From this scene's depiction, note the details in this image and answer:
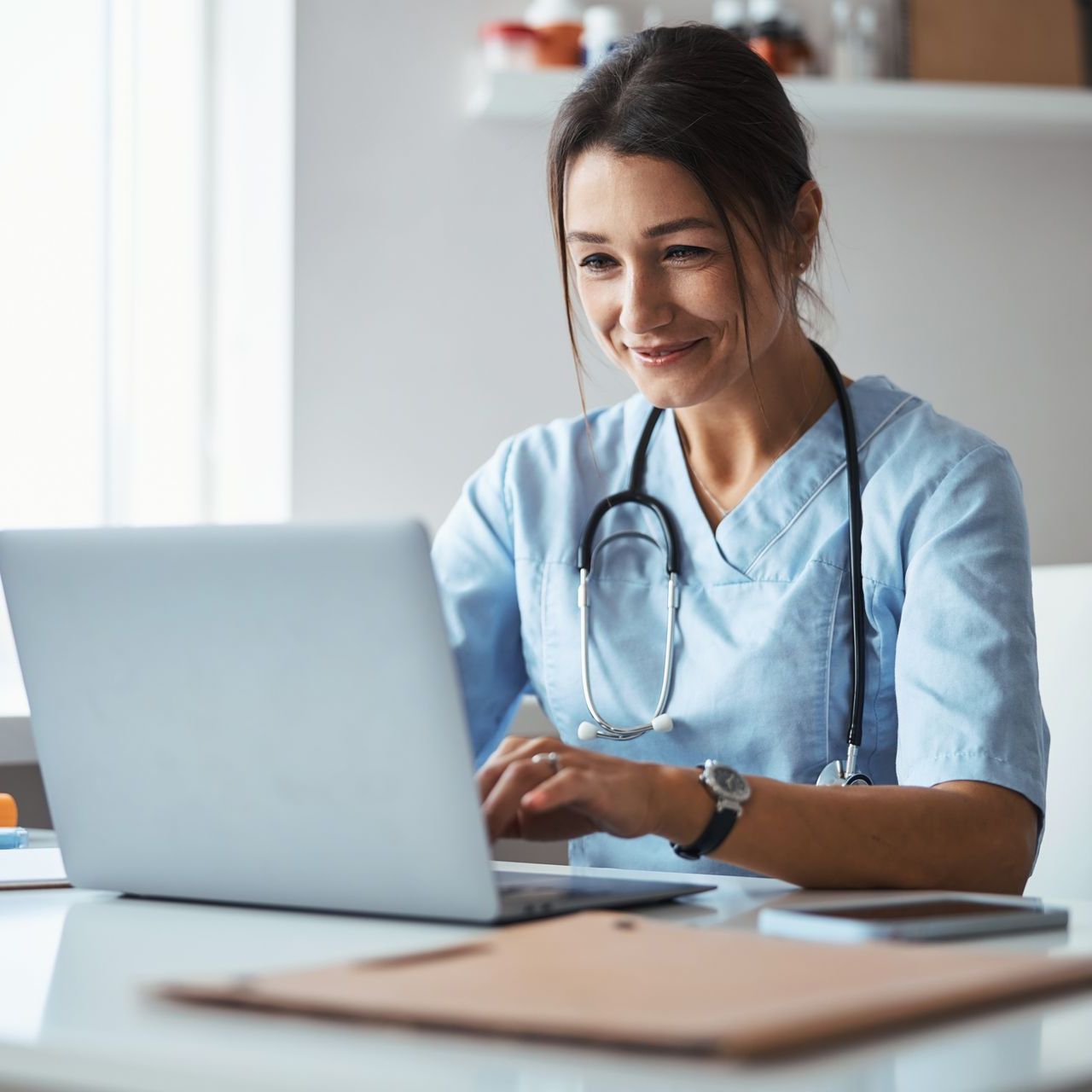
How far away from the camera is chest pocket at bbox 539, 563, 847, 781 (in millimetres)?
1297

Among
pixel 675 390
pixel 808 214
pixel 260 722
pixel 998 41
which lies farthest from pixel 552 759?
pixel 998 41

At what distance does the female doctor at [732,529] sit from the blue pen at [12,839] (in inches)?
14.8

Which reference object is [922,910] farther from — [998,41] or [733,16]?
[998,41]

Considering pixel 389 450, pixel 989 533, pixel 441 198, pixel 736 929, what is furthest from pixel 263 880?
pixel 441 198

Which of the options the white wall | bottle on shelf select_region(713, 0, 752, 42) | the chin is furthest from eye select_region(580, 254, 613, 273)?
bottle on shelf select_region(713, 0, 752, 42)

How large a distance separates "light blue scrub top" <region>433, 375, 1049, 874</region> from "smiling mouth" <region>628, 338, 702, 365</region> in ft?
0.39

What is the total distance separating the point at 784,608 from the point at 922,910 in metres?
0.53

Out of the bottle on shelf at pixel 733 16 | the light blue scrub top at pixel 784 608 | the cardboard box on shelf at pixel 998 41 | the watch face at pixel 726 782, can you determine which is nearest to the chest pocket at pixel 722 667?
the light blue scrub top at pixel 784 608

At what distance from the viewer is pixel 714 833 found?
3.02ft

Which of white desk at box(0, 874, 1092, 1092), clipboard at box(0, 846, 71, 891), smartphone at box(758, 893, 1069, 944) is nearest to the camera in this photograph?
white desk at box(0, 874, 1092, 1092)

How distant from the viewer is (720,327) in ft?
4.42

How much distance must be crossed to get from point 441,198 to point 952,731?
141 centimetres

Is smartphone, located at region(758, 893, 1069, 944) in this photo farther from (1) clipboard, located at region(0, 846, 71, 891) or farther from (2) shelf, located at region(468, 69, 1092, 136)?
(2) shelf, located at region(468, 69, 1092, 136)

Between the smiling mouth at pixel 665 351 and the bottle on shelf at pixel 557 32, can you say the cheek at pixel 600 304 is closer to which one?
the smiling mouth at pixel 665 351
